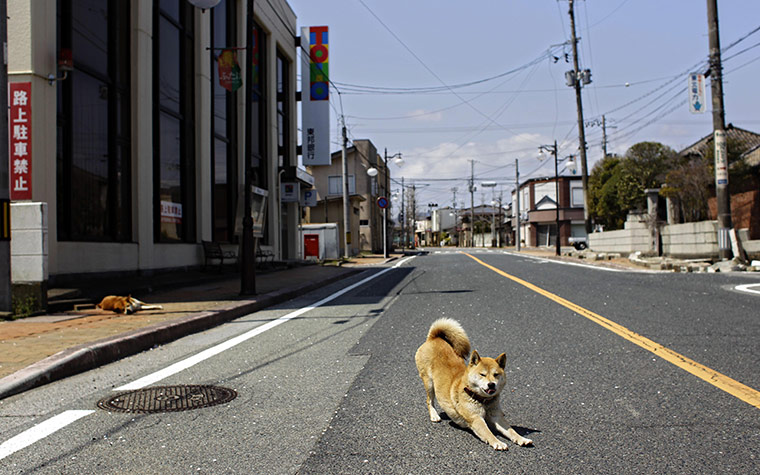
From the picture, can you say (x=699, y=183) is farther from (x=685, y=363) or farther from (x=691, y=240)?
(x=685, y=363)

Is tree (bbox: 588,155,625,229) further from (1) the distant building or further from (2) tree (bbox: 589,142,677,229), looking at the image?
(1) the distant building

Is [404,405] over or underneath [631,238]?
underneath

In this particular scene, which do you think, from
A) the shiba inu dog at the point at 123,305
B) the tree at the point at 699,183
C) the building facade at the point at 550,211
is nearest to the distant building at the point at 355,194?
the building facade at the point at 550,211

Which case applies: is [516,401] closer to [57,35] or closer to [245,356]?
[245,356]

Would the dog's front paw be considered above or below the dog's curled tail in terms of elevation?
below

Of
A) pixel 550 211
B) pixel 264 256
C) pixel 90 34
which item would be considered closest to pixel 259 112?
pixel 264 256

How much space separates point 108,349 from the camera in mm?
6875

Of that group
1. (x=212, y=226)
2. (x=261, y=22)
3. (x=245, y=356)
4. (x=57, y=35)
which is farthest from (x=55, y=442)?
(x=261, y=22)

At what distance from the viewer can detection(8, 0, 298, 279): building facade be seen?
11.6m

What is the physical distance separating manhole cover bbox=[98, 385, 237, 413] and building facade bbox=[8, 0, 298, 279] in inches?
259

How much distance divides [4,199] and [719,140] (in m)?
21.6

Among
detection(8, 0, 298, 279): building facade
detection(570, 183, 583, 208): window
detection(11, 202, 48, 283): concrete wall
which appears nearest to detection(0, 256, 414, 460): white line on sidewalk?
detection(11, 202, 48, 283): concrete wall

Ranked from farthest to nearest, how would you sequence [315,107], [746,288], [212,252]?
1. [315,107]
2. [212,252]
3. [746,288]

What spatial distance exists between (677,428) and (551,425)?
0.81 m
